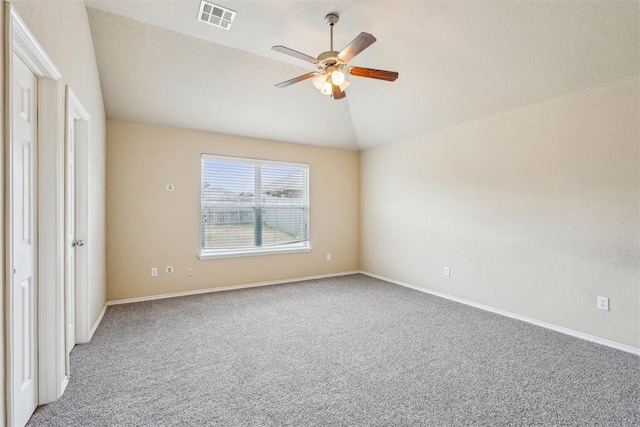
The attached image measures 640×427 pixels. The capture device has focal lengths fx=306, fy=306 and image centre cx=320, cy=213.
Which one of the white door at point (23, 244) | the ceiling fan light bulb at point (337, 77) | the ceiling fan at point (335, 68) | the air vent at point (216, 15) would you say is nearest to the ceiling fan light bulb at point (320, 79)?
the ceiling fan at point (335, 68)

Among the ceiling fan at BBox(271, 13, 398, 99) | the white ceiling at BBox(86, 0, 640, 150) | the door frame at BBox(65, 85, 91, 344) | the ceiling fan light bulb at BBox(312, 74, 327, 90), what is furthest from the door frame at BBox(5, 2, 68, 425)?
the ceiling fan light bulb at BBox(312, 74, 327, 90)

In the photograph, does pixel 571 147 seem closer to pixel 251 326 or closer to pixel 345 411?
pixel 345 411

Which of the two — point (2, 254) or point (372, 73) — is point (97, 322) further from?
point (372, 73)

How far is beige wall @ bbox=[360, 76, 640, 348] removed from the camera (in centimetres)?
284

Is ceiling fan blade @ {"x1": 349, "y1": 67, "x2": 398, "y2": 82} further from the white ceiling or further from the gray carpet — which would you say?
the gray carpet

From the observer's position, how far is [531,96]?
337cm

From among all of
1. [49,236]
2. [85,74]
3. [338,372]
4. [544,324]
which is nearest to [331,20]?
[85,74]

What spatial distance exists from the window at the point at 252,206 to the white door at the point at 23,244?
275cm

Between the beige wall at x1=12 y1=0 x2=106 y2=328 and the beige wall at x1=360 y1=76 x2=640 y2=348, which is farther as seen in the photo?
the beige wall at x1=360 y1=76 x2=640 y2=348

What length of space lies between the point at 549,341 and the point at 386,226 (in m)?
2.91

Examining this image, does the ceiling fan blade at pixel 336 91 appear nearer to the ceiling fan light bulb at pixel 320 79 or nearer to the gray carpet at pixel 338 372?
the ceiling fan light bulb at pixel 320 79

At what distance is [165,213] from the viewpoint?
4.38m

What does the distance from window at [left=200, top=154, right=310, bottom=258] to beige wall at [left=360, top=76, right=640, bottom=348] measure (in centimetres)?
186

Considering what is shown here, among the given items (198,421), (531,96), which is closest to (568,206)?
(531,96)
